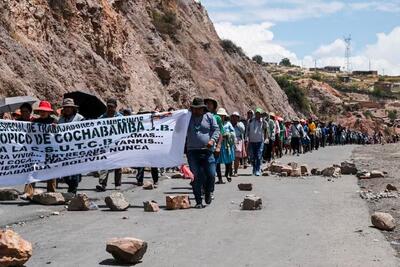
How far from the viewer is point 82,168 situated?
40.4ft

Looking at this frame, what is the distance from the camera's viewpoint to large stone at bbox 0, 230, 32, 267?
6.49 metres

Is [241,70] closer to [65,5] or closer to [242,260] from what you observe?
[65,5]

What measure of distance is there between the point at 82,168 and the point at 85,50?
1710cm

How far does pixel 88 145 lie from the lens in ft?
40.8

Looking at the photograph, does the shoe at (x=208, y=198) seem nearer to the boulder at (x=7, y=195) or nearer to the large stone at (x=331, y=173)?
the boulder at (x=7, y=195)

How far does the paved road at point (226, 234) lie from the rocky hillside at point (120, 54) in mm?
11754

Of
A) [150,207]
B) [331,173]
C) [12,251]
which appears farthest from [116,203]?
[331,173]

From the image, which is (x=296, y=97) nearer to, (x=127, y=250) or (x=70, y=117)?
(x=70, y=117)

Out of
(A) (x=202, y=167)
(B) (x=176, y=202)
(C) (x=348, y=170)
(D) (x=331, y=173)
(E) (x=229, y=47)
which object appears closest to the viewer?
(B) (x=176, y=202)

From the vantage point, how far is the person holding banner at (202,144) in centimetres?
1191

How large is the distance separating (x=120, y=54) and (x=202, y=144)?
22.0 meters

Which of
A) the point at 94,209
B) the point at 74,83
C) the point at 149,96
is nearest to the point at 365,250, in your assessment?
the point at 94,209

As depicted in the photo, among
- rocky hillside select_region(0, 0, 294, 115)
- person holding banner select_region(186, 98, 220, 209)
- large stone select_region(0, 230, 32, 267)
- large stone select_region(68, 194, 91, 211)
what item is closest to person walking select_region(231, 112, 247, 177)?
A: rocky hillside select_region(0, 0, 294, 115)

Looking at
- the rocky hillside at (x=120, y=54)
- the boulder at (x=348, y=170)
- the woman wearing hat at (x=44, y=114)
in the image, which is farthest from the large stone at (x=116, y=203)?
the rocky hillside at (x=120, y=54)
